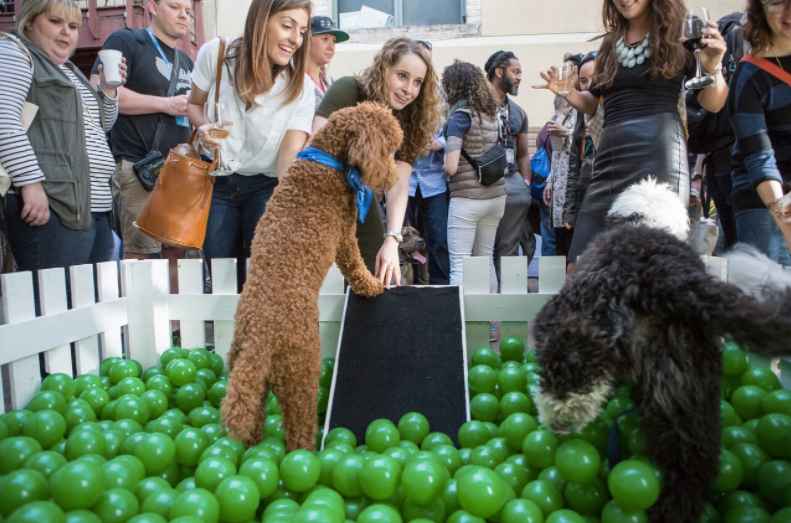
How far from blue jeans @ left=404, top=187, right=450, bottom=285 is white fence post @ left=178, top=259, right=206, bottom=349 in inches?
103

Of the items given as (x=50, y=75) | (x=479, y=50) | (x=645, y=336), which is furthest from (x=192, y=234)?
(x=479, y=50)

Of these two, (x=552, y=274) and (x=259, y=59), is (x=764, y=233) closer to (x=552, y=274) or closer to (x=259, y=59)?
(x=552, y=274)

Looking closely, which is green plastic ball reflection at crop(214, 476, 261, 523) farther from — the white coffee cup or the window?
the window

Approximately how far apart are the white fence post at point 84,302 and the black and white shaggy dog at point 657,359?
7.06 feet

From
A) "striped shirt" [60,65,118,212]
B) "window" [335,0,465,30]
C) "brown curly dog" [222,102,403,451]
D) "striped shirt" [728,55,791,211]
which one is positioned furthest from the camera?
"window" [335,0,465,30]

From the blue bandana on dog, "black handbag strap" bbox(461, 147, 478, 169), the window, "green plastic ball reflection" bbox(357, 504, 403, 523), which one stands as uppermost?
the window

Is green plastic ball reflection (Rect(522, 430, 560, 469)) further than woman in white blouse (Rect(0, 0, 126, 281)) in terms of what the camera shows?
No

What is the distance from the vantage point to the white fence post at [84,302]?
2736 mm

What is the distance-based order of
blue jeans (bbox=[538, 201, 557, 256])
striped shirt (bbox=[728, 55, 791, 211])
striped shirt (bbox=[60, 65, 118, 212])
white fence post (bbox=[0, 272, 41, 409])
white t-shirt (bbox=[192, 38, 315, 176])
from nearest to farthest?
white fence post (bbox=[0, 272, 41, 409])
striped shirt (bbox=[728, 55, 791, 211])
white t-shirt (bbox=[192, 38, 315, 176])
striped shirt (bbox=[60, 65, 118, 212])
blue jeans (bbox=[538, 201, 557, 256])

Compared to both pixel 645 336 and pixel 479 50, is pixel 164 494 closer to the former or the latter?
pixel 645 336

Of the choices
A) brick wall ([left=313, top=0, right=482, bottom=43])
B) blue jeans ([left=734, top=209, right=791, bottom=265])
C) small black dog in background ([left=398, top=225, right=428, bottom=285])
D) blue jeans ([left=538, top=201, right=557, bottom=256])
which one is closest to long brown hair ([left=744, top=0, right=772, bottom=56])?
blue jeans ([left=734, top=209, right=791, bottom=265])

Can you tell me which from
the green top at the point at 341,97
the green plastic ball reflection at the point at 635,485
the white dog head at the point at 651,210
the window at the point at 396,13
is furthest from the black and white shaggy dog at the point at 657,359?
the window at the point at 396,13

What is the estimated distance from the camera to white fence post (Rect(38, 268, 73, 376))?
8.37 feet

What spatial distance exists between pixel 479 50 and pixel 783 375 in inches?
348
